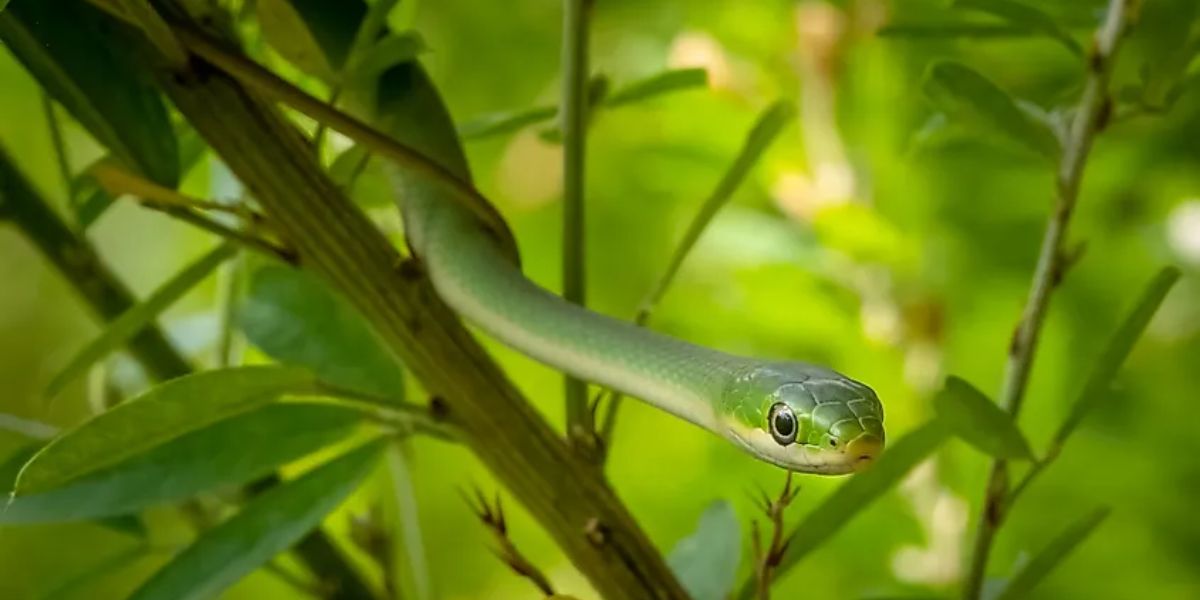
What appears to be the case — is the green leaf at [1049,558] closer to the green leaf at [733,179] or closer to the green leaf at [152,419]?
the green leaf at [733,179]

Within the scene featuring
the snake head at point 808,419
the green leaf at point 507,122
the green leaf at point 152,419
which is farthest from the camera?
the green leaf at point 507,122

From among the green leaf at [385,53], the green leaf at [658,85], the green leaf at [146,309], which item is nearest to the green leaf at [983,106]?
the green leaf at [658,85]

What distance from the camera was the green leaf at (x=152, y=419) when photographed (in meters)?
0.57

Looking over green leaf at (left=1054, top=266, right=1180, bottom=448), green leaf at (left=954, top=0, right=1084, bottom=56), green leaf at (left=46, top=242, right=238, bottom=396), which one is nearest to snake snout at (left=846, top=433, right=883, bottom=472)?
green leaf at (left=1054, top=266, right=1180, bottom=448)

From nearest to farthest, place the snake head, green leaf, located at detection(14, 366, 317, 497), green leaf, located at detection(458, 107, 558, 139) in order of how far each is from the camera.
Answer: green leaf, located at detection(14, 366, 317, 497), the snake head, green leaf, located at detection(458, 107, 558, 139)

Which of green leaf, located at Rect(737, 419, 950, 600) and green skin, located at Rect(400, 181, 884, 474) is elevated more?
green skin, located at Rect(400, 181, 884, 474)

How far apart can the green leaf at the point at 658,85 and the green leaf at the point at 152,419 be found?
0.95 ft

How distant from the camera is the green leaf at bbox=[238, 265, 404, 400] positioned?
0.77 metres

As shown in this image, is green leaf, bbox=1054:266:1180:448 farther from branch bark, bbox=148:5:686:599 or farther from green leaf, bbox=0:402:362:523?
green leaf, bbox=0:402:362:523

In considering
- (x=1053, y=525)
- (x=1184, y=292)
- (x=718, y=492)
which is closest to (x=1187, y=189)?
(x=1184, y=292)

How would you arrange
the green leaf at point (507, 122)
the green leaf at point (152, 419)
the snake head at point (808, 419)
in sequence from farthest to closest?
the green leaf at point (507, 122) < the snake head at point (808, 419) < the green leaf at point (152, 419)

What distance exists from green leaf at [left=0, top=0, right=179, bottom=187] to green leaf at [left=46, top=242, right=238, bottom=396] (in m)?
0.05

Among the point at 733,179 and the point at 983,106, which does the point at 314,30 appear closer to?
the point at 733,179

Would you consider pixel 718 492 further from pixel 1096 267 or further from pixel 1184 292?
pixel 1184 292
